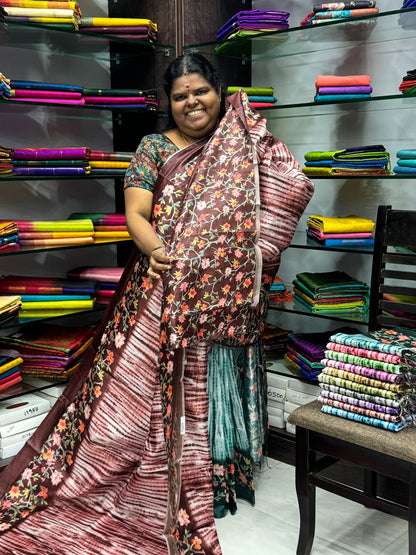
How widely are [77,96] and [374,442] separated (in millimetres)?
2035

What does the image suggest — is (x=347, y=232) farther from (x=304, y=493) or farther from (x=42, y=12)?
(x=42, y=12)

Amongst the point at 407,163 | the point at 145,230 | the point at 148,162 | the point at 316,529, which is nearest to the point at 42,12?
the point at 148,162

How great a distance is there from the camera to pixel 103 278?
10.4 feet

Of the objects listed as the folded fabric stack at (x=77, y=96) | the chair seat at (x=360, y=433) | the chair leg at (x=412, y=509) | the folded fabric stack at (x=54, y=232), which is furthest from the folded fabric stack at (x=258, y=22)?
the chair leg at (x=412, y=509)

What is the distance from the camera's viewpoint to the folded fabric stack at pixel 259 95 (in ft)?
10.2

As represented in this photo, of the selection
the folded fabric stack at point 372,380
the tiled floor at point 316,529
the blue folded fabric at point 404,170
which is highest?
the blue folded fabric at point 404,170

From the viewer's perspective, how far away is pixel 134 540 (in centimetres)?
237

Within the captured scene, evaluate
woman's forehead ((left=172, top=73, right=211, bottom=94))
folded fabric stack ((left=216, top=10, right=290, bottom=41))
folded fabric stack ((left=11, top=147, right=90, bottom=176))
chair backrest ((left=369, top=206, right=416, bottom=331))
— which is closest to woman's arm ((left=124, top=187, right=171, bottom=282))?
woman's forehead ((left=172, top=73, right=211, bottom=94))

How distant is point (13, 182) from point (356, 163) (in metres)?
1.64

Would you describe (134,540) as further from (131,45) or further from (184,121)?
(131,45)

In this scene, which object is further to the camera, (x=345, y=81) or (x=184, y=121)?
(x=345, y=81)

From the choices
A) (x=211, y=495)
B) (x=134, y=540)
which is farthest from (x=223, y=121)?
(x=134, y=540)

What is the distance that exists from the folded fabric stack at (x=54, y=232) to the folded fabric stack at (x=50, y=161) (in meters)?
0.22

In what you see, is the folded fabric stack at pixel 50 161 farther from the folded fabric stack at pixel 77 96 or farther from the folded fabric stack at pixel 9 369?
the folded fabric stack at pixel 9 369
